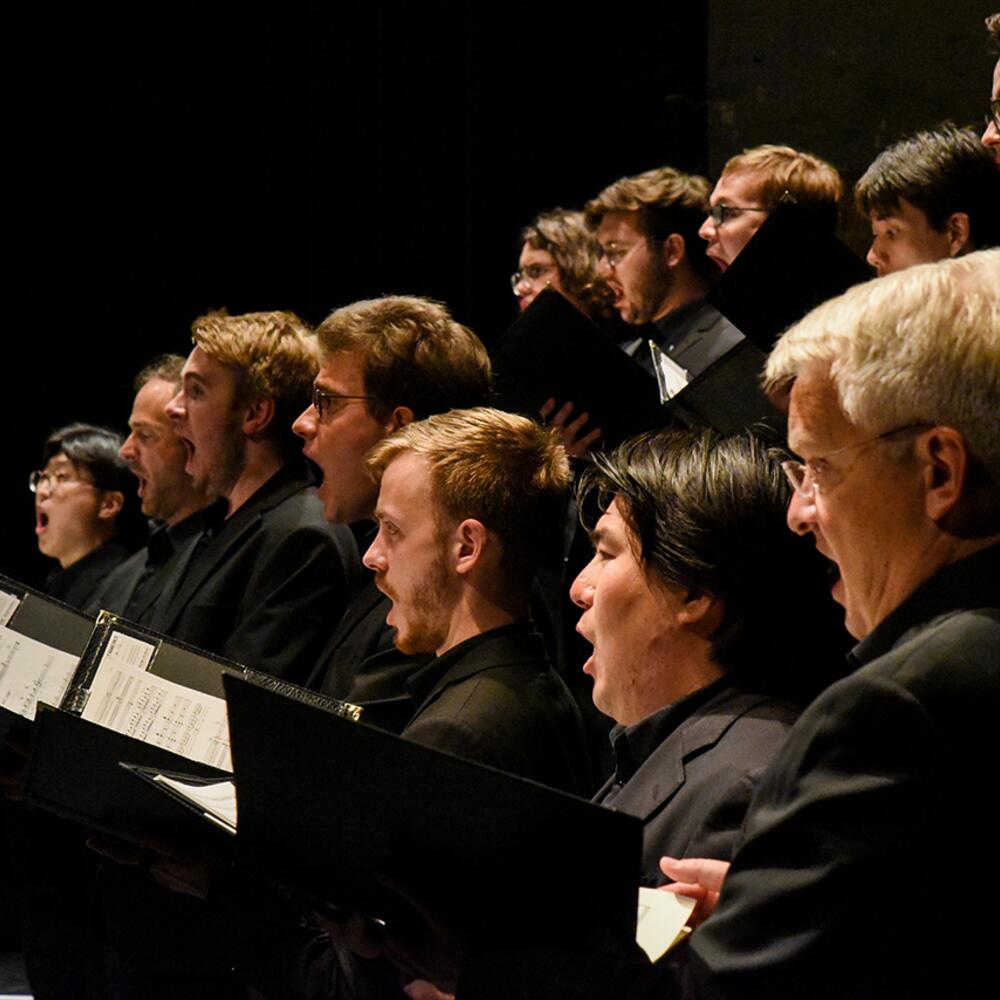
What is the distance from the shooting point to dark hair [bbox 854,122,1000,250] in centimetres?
301

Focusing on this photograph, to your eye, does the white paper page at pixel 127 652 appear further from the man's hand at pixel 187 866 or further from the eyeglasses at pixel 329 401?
the eyeglasses at pixel 329 401

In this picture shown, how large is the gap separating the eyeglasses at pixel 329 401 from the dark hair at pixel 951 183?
109cm

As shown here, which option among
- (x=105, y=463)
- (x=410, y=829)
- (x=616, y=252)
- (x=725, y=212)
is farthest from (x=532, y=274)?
(x=410, y=829)

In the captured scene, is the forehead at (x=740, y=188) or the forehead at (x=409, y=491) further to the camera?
the forehead at (x=740, y=188)

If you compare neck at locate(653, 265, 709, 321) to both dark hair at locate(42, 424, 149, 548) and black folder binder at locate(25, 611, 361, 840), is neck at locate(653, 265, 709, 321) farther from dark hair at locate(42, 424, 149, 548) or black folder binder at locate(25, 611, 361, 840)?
dark hair at locate(42, 424, 149, 548)

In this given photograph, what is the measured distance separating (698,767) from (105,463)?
3660mm

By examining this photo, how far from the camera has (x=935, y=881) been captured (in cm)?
127

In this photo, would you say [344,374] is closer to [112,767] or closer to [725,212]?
[725,212]

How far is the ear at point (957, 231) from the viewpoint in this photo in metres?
3.01

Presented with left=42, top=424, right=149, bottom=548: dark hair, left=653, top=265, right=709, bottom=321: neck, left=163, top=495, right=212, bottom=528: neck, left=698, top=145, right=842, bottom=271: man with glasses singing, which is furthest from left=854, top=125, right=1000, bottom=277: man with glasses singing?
left=42, top=424, right=149, bottom=548: dark hair

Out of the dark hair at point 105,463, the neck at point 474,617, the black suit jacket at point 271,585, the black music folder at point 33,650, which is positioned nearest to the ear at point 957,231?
the neck at point 474,617

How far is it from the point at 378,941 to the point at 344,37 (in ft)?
12.9

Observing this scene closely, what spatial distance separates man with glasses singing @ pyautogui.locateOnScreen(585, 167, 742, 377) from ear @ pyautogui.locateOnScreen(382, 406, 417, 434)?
0.87 metres

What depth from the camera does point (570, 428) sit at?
3092 mm
